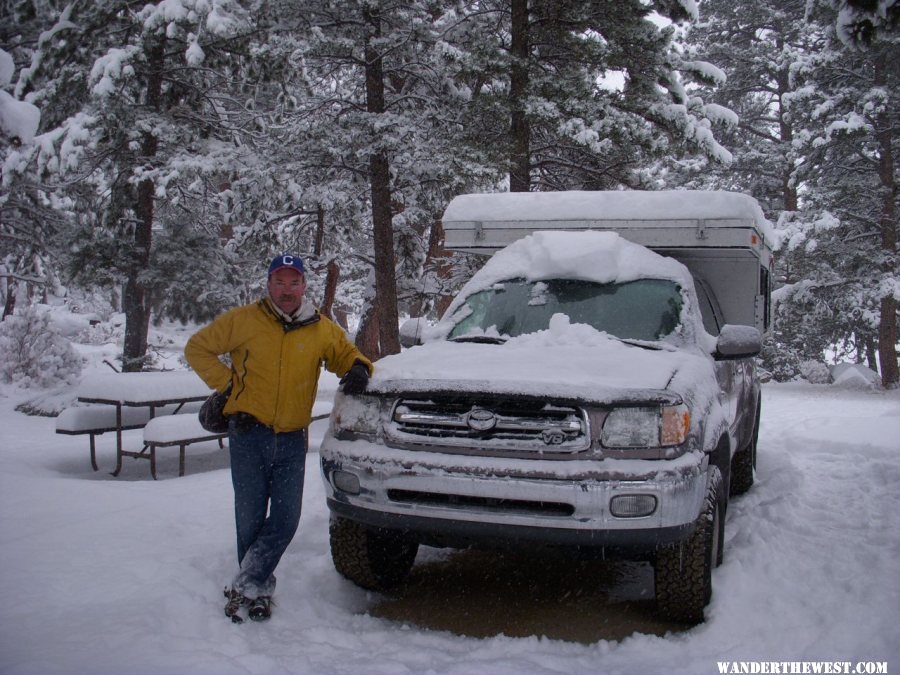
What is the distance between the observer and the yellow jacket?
4035mm

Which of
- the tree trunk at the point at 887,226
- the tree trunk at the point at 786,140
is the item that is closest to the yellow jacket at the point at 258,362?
the tree trunk at the point at 887,226

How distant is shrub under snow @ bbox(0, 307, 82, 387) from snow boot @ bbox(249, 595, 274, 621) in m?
15.2

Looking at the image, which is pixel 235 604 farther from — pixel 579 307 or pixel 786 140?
pixel 786 140

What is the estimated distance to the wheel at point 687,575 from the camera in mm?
3850

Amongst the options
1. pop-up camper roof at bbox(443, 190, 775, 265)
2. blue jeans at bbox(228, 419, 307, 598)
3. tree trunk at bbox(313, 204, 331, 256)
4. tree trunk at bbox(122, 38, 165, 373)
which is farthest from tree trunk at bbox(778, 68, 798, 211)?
blue jeans at bbox(228, 419, 307, 598)

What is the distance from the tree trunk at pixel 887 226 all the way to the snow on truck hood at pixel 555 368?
18217mm

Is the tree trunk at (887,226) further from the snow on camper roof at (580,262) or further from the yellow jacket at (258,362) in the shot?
the yellow jacket at (258,362)

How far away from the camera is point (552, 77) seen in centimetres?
1209

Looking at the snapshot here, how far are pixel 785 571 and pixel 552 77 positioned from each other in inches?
370

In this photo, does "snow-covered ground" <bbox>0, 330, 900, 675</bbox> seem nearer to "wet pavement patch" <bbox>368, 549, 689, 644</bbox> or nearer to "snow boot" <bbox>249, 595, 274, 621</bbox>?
"snow boot" <bbox>249, 595, 274, 621</bbox>

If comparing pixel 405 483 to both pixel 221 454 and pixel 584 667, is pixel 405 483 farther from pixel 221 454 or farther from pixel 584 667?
pixel 221 454

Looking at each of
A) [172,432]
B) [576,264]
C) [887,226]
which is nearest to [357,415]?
[576,264]

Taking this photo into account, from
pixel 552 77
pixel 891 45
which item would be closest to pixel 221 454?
pixel 552 77

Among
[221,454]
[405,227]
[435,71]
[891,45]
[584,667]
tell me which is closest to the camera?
[584,667]
